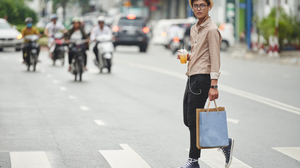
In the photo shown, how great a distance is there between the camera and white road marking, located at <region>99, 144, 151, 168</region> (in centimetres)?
705

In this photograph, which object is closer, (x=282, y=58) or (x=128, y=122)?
(x=128, y=122)

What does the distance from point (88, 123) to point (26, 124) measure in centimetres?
91

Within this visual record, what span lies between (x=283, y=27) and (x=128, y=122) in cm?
2293

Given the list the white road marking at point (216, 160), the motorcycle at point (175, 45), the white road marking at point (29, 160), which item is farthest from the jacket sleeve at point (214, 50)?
the motorcycle at point (175, 45)

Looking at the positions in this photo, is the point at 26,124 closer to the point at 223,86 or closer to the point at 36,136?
the point at 36,136

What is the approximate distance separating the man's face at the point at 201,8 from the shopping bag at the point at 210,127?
89 centimetres

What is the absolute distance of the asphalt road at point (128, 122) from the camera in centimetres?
746

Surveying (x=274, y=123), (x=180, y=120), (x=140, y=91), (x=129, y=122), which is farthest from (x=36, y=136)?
(x=140, y=91)

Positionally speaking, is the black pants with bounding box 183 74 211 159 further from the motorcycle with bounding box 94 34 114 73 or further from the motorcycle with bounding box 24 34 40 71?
the motorcycle with bounding box 24 34 40 71

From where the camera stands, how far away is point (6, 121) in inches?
404

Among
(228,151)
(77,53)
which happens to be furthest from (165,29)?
(228,151)

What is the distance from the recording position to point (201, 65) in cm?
649

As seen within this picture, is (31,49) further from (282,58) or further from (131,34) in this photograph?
(131,34)

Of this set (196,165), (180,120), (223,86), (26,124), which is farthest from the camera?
(223,86)
